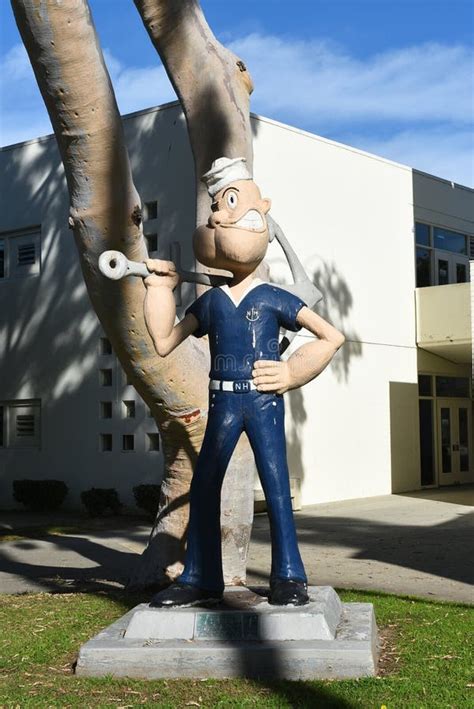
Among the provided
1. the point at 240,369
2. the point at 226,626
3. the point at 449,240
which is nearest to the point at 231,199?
the point at 240,369

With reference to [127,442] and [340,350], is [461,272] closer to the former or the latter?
[340,350]

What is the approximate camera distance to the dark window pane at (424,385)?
907 inches

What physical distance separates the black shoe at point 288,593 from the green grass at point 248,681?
0.52 metres

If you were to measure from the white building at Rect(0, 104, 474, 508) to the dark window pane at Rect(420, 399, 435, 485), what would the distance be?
0.16 ft

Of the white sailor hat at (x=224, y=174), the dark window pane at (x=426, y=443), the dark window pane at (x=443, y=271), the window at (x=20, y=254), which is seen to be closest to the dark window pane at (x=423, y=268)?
the dark window pane at (x=443, y=271)

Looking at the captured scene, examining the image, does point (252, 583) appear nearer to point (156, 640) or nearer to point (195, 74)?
point (156, 640)

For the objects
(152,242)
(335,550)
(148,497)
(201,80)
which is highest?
(152,242)

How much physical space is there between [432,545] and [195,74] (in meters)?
6.98

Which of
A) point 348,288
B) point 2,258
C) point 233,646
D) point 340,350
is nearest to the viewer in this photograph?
point 233,646

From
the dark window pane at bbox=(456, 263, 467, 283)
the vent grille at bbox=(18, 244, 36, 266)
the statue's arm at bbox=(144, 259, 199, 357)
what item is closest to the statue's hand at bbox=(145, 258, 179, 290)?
the statue's arm at bbox=(144, 259, 199, 357)

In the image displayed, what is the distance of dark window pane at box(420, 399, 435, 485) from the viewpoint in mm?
22859

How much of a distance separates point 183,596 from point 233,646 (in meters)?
0.49

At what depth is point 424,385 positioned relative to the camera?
23.2 metres

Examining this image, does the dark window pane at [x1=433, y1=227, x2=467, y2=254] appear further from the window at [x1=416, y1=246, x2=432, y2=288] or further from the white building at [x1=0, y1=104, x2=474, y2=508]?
the window at [x1=416, y1=246, x2=432, y2=288]
